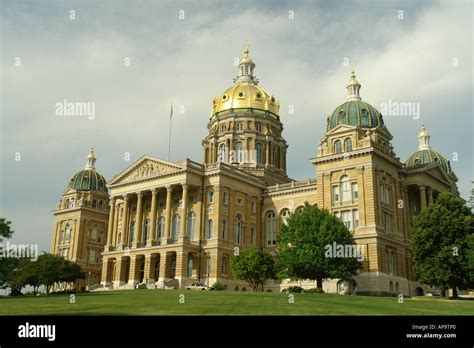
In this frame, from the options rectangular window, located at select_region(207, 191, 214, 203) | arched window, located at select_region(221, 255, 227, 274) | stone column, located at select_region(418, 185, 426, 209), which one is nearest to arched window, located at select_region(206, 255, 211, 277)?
arched window, located at select_region(221, 255, 227, 274)

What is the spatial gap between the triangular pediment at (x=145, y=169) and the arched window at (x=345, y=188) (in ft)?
69.9

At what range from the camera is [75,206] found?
101125mm

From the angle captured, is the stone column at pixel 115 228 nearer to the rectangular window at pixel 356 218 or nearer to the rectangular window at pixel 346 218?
the rectangular window at pixel 346 218

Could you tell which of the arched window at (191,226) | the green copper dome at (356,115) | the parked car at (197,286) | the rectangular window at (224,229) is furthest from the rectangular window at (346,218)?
the arched window at (191,226)

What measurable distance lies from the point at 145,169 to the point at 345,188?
28.9m

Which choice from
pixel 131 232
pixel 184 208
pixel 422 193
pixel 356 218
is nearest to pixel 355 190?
pixel 356 218

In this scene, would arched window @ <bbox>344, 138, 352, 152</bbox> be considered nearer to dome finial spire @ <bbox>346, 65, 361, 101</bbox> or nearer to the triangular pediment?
dome finial spire @ <bbox>346, 65, 361, 101</bbox>

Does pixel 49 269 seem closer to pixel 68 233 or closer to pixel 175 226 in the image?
pixel 175 226

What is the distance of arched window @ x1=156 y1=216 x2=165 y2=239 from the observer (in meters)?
77.0

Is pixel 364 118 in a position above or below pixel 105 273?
above

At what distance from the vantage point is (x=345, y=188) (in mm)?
67188

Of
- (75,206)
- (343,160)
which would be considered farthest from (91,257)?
(343,160)
